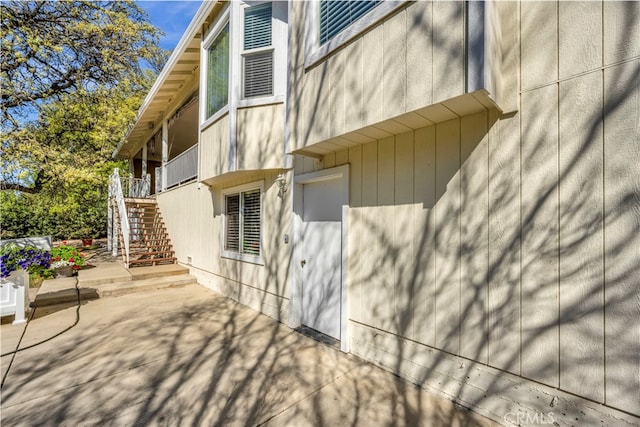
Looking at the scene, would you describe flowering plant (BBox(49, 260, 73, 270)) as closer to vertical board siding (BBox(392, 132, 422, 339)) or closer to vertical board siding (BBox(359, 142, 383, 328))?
vertical board siding (BBox(359, 142, 383, 328))

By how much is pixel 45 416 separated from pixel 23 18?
10.1 meters

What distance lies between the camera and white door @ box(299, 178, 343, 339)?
4250 mm

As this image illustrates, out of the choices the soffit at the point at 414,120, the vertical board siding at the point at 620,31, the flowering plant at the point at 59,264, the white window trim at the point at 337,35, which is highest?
the white window trim at the point at 337,35

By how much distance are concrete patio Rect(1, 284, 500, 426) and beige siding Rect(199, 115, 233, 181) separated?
276 cm

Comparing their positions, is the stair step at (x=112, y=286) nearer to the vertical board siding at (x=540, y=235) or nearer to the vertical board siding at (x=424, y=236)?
the vertical board siding at (x=424, y=236)

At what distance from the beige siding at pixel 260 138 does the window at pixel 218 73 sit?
849mm

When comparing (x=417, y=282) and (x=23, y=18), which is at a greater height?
(x=23, y=18)

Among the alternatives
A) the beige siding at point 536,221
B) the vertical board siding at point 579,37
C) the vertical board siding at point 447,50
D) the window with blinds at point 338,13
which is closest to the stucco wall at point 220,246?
the beige siding at point 536,221

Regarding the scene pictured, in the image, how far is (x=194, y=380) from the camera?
3.21 m

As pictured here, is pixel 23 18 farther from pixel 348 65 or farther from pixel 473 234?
pixel 473 234

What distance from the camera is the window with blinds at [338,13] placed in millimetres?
3252

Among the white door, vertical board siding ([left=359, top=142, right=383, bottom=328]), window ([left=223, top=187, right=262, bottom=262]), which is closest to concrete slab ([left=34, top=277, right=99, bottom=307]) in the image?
window ([left=223, top=187, right=262, bottom=262])

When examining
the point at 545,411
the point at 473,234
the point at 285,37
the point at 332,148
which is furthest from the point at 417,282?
the point at 285,37

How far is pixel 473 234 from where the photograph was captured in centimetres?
276
